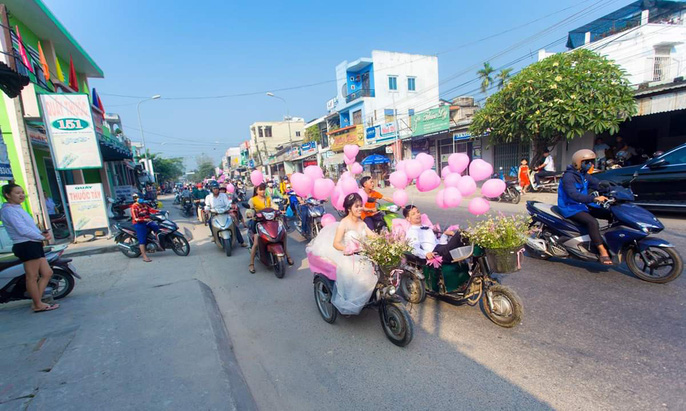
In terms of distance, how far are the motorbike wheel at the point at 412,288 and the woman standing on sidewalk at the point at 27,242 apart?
14.7 ft

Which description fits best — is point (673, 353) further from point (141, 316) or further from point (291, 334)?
point (141, 316)

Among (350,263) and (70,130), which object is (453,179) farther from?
(70,130)

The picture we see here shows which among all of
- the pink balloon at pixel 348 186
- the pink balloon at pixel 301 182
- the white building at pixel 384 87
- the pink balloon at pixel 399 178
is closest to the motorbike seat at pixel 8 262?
the pink balloon at pixel 301 182

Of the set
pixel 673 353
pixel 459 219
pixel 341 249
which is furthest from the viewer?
pixel 459 219

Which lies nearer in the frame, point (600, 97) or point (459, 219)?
point (459, 219)

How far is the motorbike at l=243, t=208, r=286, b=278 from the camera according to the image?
5105mm

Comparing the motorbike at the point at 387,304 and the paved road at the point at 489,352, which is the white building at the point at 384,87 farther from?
the motorbike at the point at 387,304

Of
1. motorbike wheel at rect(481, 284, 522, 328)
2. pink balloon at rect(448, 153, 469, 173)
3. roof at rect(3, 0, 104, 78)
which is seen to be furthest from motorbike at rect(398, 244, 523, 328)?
roof at rect(3, 0, 104, 78)

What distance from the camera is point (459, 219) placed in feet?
27.5

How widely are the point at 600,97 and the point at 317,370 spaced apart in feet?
38.8

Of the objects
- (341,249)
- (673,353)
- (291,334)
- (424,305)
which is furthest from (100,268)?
(673,353)

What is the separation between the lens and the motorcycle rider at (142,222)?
6.20 meters

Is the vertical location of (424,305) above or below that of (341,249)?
below

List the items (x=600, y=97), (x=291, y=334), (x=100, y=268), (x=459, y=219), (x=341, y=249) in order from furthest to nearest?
(x=600, y=97), (x=459, y=219), (x=100, y=268), (x=291, y=334), (x=341, y=249)
